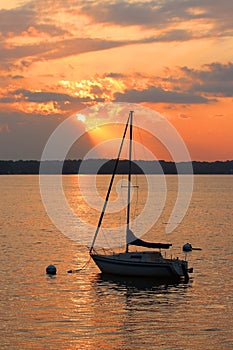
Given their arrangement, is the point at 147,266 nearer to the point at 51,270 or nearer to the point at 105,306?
the point at 51,270

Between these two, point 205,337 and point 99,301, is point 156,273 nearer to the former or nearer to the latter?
point 99,301

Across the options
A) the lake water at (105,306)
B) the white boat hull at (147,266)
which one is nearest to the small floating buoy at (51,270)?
the lake water at (105,306)

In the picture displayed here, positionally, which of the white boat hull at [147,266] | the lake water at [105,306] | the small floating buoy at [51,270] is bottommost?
the lake water at [105,306]


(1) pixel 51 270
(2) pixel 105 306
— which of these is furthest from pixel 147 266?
(2) pixel 105 306

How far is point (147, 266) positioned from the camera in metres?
55.8

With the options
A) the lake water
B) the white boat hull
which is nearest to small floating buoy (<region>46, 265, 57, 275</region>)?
the lake water

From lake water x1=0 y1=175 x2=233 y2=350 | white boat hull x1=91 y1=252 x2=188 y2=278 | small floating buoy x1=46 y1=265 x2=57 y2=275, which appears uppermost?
white boat hull x1=91 y1=252 x2=188 y2=278

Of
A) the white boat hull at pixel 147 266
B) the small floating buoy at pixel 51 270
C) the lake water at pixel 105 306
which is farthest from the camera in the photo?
the small floating buoy at pixel 51 270

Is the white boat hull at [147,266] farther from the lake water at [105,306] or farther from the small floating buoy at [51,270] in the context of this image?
the small floating buoy at [51,270]

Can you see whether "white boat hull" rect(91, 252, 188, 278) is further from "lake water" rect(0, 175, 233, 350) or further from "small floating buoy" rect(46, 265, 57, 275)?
"small floating buoy" rect(46, 265, 57, 275)

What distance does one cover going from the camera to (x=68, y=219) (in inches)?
5059

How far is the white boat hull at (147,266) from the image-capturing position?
2192 inches

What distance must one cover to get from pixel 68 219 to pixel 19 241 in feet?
135

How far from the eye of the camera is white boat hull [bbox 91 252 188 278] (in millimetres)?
55688
